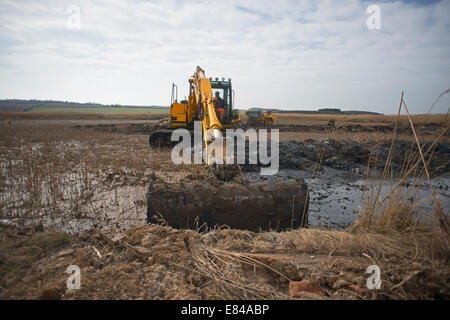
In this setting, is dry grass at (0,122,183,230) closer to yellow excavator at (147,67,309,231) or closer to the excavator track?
yellow excavator at (147,67,309,231)

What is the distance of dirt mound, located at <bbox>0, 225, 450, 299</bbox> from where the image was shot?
1.96 meters

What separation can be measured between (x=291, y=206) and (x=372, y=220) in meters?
1.02

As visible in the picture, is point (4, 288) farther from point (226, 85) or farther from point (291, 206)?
point (226, 85)

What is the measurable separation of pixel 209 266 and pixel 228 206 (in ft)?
4.60

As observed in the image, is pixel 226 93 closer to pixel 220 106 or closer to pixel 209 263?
pixel 220 106

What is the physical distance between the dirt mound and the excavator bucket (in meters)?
0.62

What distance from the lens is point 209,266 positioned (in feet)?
7.54

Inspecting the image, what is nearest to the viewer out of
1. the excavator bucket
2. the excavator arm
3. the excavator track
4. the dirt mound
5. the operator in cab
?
the dirt mound

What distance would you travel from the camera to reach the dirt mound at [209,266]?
196cm

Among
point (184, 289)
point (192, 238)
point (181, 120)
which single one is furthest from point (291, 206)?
point (181, 120)

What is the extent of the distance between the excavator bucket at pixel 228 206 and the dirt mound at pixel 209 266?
0.62 meters
